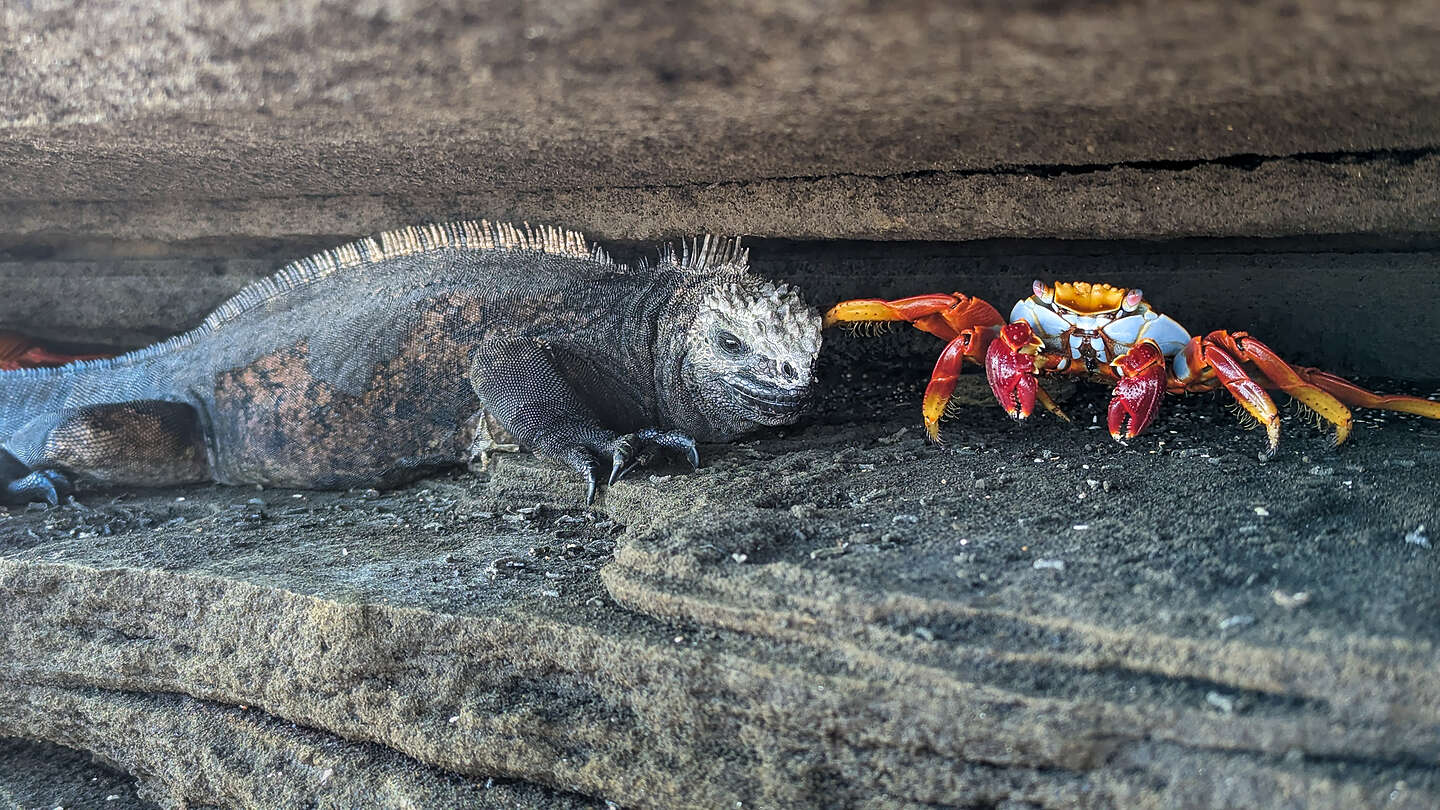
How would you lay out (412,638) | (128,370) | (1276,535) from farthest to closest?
(128,370), (412,638), (1276,535)

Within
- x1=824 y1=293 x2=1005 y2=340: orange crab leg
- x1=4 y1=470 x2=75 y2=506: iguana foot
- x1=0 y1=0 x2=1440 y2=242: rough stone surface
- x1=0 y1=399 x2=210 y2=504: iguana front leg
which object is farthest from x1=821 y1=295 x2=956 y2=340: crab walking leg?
x1=4 y1=470 x2=75 y2=506: iguana foot

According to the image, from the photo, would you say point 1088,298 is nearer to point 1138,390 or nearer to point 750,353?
point 1138,390

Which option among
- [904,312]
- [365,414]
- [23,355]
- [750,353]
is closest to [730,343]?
[750,353]

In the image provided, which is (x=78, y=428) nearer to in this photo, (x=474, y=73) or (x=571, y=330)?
(x=571, y=330)

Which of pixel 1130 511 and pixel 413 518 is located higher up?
pixel 1130 511

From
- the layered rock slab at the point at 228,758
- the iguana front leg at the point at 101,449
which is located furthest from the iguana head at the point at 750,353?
the iguana front leg at the point at 101,449

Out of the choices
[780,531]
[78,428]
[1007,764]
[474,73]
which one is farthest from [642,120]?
[78,428]
